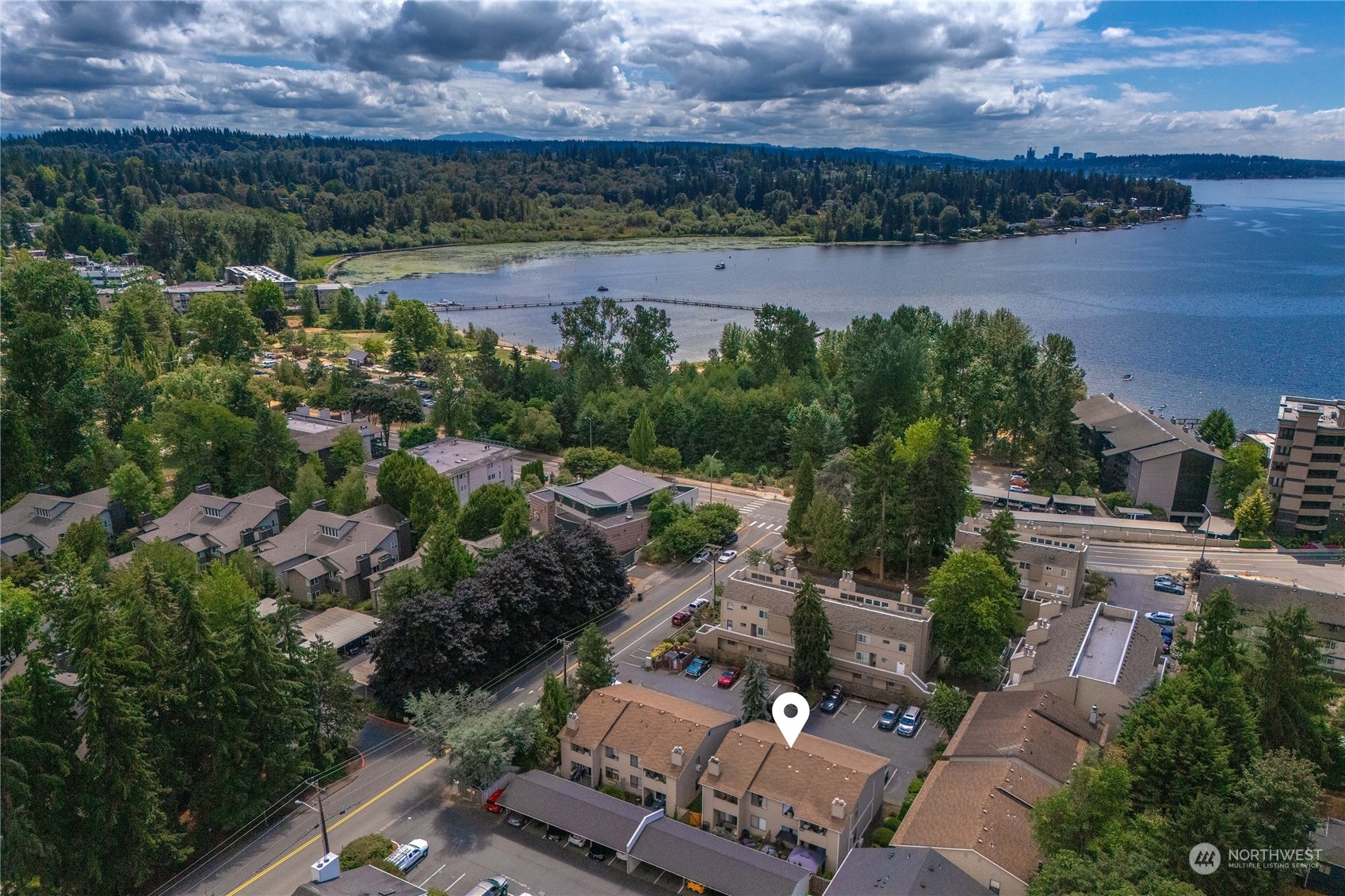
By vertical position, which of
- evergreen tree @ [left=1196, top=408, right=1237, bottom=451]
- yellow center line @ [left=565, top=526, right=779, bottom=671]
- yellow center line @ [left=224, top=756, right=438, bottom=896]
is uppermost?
evergreen tree @ [left=1196, top=408, right=1237, bottom=451]

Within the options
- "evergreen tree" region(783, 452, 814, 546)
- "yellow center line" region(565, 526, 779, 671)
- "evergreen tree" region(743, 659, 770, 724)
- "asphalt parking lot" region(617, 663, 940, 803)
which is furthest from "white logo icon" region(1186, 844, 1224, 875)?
"evergreen tree" region(783, 452, 814, 546)

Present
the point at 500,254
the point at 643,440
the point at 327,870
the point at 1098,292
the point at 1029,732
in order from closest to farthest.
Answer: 1. the point at 327,870
2. the point at 1029,732
3. the point at 643,440
4. the point at 1098,292
5. the point at 500,254

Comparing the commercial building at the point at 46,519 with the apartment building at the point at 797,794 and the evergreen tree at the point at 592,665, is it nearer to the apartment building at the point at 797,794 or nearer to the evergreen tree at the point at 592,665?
the evergreen tree at the point at 592,665

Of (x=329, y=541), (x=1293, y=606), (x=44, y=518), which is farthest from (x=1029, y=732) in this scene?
(x=44, y=518)

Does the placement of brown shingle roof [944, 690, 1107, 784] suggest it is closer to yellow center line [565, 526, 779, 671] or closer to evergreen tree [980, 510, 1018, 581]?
evergreen tree [980, 510, 1018, 581]

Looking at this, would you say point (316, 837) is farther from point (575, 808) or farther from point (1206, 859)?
point (1206, 859)

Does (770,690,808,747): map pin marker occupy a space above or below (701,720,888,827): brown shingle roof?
below

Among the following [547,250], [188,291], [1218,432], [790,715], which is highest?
[547,250]
